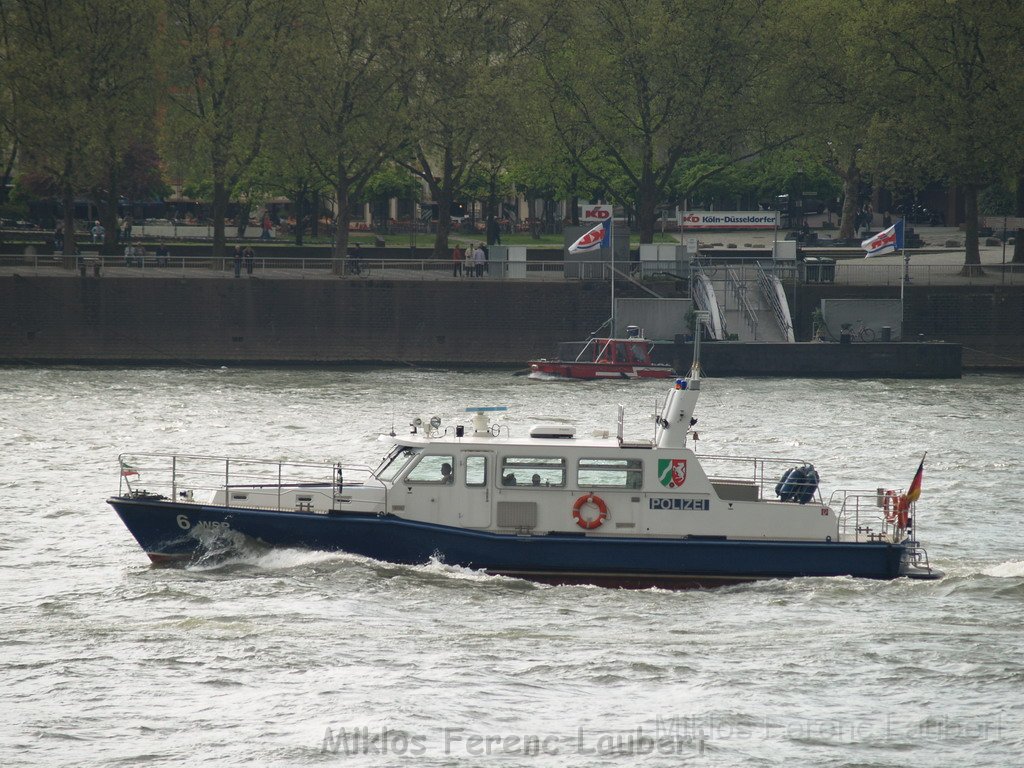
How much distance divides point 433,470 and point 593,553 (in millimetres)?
2594

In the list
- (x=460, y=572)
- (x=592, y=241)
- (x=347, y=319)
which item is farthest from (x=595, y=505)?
(x=347, y=319)

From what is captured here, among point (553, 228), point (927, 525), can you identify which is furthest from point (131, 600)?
point (553, 228)

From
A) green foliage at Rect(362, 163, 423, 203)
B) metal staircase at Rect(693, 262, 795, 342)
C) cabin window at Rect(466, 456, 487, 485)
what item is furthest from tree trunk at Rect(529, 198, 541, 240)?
cabin window at Rect(466, 456, 487, 485)

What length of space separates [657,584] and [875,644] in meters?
3.27

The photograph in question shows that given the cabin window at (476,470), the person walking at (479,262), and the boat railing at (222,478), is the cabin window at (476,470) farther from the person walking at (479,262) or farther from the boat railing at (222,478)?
the person walking at (479,262)

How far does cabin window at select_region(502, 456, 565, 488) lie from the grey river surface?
1480 mm

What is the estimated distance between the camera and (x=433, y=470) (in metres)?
22.5

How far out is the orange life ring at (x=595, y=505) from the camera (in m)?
22.2

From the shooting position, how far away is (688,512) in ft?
73.4

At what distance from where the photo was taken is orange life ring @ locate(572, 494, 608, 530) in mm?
22250

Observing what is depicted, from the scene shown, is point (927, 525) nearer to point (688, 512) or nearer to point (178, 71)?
point (688, 512)

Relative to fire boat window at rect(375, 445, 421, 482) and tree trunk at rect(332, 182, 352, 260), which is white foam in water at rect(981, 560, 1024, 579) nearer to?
fire boat window at rect(375, 445, 421, 482)

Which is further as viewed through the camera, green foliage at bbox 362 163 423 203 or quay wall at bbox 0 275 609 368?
green foliage at bbox 362 163 423 203

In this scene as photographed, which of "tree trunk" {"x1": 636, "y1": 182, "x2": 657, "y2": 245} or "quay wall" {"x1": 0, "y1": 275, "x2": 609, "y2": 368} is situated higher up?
"tree trunk" {"x1": 636, "y1": 182, "x2": 657, "y2": 245}
